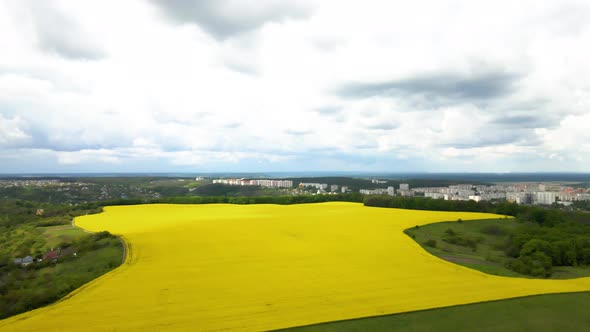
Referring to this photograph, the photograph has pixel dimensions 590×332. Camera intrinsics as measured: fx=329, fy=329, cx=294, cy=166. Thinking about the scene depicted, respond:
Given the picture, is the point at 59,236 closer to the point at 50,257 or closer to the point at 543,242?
the point at 50,257

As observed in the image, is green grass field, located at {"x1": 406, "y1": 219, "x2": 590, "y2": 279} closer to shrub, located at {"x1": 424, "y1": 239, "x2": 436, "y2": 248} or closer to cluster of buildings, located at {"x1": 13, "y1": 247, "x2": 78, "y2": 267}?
shrub, located at {"x1": 424, "y1": 239, "x2": 436, "y2": 248}

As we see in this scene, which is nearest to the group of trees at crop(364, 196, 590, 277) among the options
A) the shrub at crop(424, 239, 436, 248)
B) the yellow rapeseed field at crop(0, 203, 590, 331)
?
the yellow rapeseed field at crop(0, 203, 590, 331)

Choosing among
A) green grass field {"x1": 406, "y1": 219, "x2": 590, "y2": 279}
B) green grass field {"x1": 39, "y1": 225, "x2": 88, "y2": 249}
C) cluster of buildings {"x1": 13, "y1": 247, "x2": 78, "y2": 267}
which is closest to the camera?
green grass field {"x1": 406, "y1": 219, "x2": 590, "y2": 279}

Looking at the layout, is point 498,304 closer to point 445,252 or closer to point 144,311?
point 445,252

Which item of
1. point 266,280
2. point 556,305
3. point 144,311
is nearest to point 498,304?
point 556,305

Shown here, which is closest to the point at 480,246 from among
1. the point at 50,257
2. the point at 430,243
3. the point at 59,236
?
the point at 430,243
